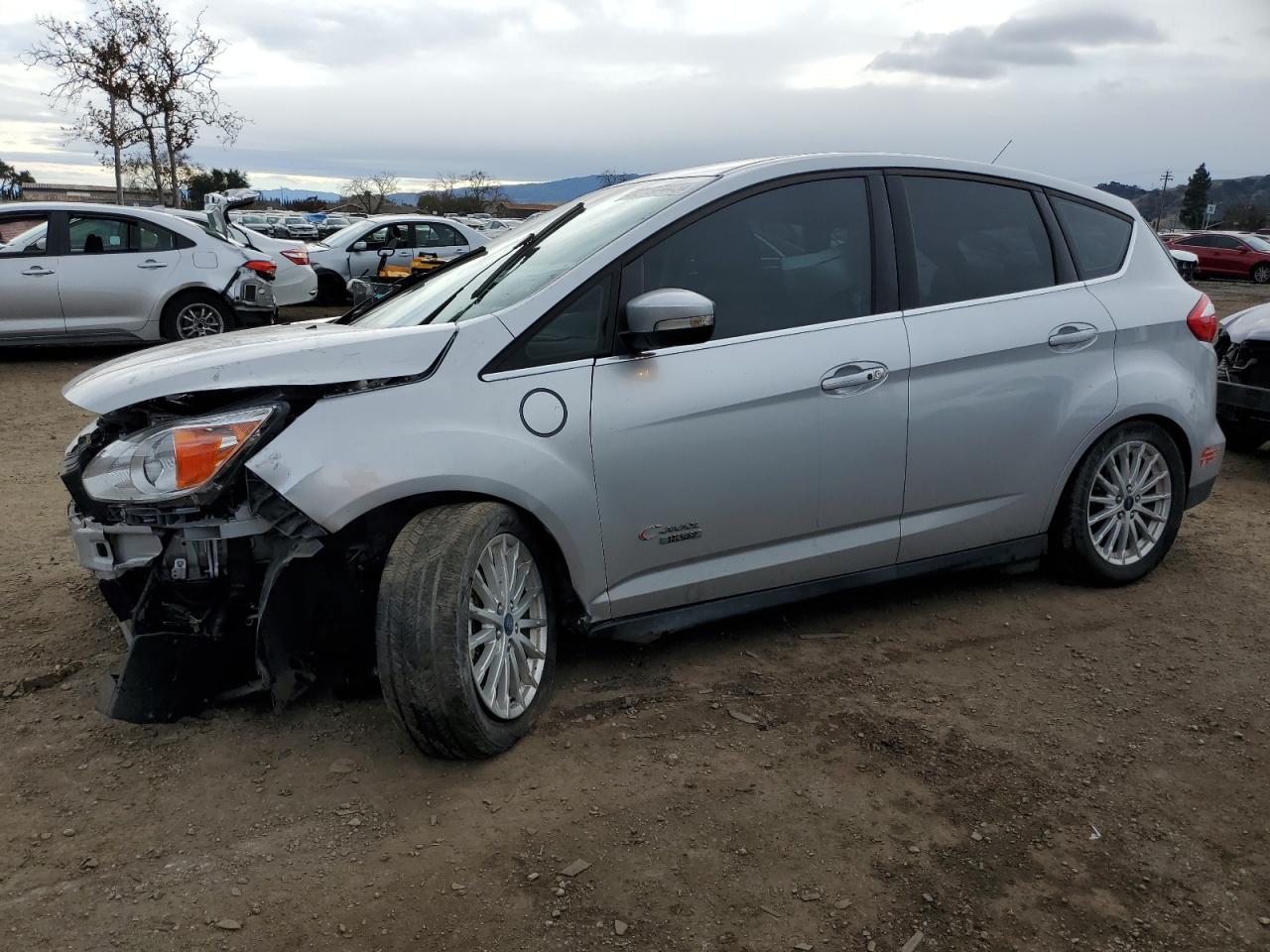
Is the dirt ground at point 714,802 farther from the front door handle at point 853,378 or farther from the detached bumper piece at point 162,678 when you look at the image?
the front door handle at point 853,378

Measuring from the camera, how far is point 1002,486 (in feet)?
13.2

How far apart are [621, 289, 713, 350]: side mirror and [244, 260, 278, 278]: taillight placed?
28.2 feet

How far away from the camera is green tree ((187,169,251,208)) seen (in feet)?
174

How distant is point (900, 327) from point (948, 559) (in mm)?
920

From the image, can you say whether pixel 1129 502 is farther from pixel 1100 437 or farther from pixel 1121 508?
Result: pixel 1100 437

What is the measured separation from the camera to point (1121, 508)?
4.38 m

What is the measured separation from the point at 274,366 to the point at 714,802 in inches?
68.2

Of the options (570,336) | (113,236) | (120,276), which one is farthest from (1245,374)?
(113,236)

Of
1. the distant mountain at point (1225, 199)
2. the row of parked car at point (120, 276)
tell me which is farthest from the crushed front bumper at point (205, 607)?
the distant mountain at point (1225, 199)

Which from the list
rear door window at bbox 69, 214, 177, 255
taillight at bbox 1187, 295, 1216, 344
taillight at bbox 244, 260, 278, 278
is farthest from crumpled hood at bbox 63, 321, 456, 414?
taillight at bbox 244, 260, 278, 278

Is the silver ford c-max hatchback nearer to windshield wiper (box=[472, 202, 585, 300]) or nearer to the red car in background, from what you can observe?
windshield wiper (box=[472, 202, 585, 300])

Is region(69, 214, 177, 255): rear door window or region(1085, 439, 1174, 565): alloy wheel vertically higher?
region(69, 214, 177, 255): rear door window

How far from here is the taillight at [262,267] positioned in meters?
10.8

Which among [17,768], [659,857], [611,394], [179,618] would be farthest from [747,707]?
[17,768]
